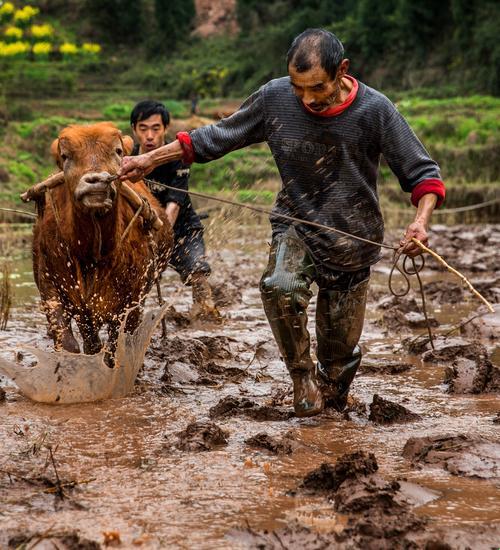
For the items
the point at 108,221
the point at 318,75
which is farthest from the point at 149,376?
the point at 318,75

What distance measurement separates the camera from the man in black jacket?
730 centimetres

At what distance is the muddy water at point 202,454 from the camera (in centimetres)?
339

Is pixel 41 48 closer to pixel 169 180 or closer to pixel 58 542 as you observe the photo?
pixel 169 180

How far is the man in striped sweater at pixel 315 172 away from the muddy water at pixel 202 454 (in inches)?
23.6

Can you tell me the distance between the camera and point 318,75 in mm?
4426

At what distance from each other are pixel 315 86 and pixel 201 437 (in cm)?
167

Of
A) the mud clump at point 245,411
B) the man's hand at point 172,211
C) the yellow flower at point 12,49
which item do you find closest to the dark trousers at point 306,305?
the mud clump at point 245,411

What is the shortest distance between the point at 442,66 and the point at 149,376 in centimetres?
3450

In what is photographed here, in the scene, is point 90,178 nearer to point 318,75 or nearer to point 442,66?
point 318,75

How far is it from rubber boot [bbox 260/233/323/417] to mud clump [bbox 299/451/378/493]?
3.56 feet

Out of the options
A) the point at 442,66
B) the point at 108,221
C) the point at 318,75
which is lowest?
the point at 108,221

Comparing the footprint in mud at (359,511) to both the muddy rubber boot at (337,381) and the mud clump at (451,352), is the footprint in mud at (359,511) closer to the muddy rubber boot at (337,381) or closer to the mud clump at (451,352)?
the muddy rubber boot at (337,381)

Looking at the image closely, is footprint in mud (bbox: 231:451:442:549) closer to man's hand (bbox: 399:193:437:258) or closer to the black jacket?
man's hand (bbox: 399:193:437:258)

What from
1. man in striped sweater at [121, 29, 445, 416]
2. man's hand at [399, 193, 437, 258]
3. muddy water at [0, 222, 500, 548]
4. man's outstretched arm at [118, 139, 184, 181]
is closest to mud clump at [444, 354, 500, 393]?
muddy water at [0, 222, 500, 548]
